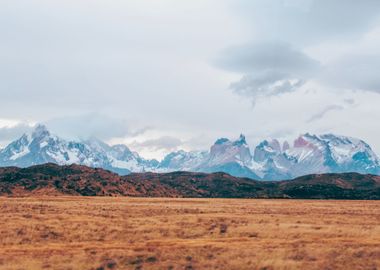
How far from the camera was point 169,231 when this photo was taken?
54500mm

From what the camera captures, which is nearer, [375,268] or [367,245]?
[375,268]

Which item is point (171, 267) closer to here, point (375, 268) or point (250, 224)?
point (375, 268)

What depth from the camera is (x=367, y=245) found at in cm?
4478

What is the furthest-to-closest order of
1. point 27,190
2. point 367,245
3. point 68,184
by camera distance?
point 68,184 < point 27,190 < point 367,245

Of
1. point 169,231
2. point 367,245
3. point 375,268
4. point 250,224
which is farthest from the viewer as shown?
point 250,224

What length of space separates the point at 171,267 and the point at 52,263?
9533 mm

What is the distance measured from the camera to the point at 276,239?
50.0 m

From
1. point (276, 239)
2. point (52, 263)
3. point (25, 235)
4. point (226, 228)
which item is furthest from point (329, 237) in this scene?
point (25, 235)

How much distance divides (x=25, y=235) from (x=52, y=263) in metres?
13.0

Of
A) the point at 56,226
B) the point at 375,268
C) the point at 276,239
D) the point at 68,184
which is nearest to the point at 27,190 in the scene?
the point at 68,184

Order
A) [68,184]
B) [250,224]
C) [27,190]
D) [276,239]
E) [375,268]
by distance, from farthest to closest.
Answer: [68,184], [27,190], [250,224], [276,239], [375,268]

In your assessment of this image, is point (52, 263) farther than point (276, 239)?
No

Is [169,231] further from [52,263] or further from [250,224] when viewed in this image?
[52,263]

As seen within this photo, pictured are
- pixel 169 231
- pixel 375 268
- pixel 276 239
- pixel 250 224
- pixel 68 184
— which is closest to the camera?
pixel 375 268
